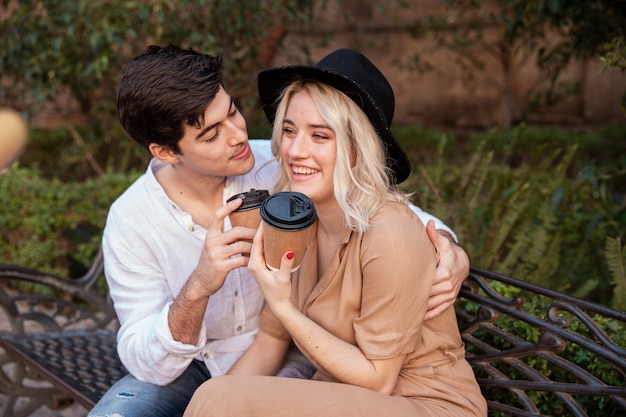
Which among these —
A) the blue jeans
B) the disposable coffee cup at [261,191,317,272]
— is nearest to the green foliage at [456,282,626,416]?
the disposable coffee cup at [261,191,317,272]

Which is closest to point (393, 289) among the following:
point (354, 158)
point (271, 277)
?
point (271, 277)

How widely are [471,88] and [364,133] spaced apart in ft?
24.5

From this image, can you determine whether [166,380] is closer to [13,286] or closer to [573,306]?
[573,306]

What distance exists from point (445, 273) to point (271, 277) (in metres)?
0.57

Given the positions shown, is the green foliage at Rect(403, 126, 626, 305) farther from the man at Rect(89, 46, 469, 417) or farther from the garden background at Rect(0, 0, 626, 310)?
the man at Rect(89, 46, 469, 417)

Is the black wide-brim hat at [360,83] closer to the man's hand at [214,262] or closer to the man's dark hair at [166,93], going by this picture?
the man's dark hair at [166,93]

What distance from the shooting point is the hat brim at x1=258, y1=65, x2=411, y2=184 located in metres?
2.13

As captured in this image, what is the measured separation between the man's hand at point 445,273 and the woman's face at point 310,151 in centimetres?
41

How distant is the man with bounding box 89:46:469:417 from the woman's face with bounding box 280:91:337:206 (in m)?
0.22

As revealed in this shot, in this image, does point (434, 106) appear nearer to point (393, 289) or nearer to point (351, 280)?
point (351, 280)

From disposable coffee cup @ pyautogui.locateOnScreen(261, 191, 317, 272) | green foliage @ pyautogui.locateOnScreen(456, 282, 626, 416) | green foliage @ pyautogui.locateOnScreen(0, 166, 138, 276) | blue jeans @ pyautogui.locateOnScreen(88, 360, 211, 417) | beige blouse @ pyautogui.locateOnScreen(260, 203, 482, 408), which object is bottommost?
green foliage @ pyautogui.locateOnScreen(0, 166, 138, 276)

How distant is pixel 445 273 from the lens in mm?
2213

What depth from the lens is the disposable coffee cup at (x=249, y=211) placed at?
2.20 m

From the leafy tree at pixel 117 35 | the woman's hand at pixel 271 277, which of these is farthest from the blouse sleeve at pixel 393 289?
the leafy tree at pixel 117 35
